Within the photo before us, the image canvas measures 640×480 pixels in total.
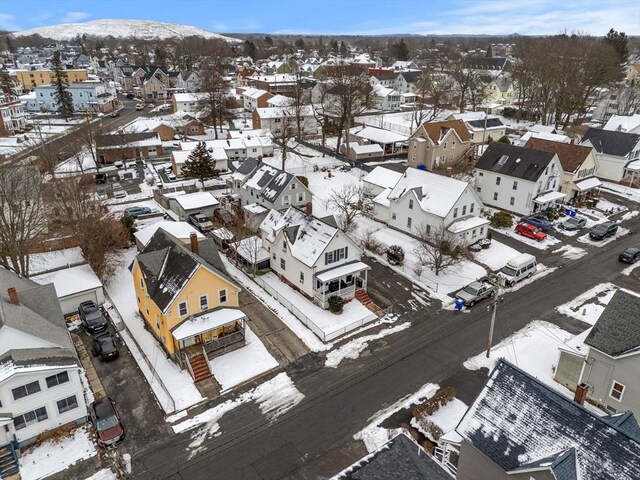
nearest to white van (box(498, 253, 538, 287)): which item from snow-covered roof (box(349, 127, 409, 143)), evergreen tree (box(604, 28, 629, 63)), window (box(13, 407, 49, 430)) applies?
window (box(13, 407, 49, 430))

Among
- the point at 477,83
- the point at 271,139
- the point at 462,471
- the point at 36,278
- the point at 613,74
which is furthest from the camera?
the point at 477,83

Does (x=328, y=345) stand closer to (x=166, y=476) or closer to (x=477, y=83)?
(x=166, y=476)

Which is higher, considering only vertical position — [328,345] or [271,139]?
[271,139]

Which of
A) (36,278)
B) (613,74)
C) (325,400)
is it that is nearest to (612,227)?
(325,400)

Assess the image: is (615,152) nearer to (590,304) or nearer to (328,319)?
(590,304)

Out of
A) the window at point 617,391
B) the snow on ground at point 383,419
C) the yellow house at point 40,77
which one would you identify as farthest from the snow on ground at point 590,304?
the yellow house at point 40,77

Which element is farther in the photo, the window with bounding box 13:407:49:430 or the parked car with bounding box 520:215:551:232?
the parked car with bounding box 520:215:551:232

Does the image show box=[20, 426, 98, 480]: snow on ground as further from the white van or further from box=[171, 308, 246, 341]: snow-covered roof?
the white van
